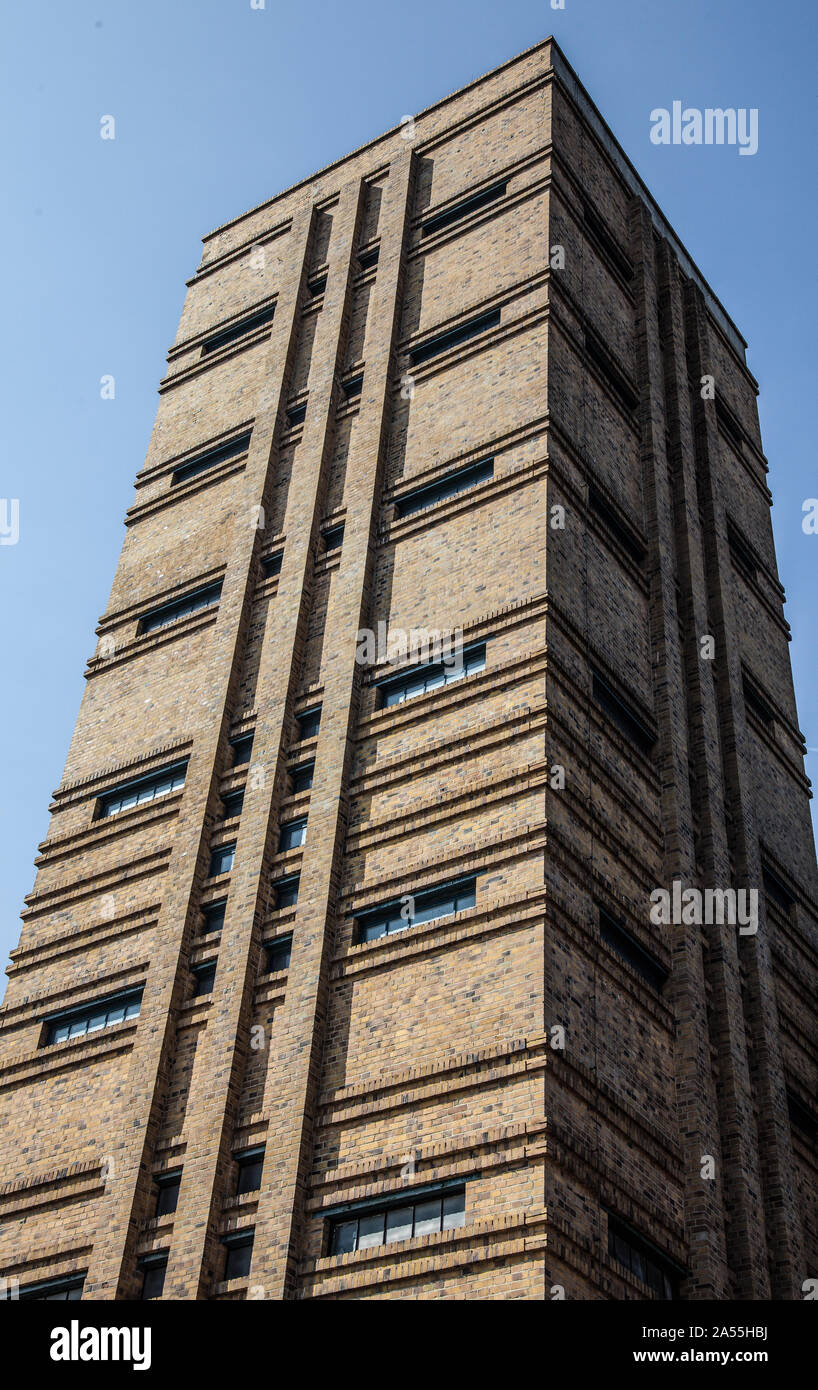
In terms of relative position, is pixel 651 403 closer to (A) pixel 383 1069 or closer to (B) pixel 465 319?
(B) pixel 465 319

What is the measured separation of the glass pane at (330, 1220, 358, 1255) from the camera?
21.4m

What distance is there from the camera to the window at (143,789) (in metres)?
30.0

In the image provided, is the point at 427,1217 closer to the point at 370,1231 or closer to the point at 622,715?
the point at 370,1231

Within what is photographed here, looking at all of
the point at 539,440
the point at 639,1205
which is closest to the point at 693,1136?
the point at 639,1205

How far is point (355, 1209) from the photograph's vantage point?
70.6ft

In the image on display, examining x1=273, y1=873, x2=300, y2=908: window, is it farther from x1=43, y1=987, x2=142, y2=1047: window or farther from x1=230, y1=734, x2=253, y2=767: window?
x1=230, y1=734, x2=253, y2=767: window

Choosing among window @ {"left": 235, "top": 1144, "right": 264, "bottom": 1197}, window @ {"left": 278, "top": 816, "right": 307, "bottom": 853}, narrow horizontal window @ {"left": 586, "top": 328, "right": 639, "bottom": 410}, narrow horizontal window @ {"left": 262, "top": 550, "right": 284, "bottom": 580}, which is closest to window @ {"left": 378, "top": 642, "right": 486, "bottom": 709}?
window @ {"left": 278, "top": 816, "right": 307, "bottom": 853}

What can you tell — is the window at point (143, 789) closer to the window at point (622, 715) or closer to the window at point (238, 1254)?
the window at point (622, 715)

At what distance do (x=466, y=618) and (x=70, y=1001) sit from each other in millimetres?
9921

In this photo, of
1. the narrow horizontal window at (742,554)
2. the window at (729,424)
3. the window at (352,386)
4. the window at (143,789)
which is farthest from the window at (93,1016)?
the window at (729,424)

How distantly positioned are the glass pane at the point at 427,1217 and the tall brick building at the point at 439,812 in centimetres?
20

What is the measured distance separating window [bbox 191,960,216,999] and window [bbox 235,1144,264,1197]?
11.7 ft

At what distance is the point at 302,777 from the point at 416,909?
4.48 meters

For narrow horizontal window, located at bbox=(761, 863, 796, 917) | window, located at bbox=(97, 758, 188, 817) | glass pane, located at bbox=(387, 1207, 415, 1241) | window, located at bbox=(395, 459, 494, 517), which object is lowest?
glass pane, located at bbox=(387, 1207, 415, 1241)
